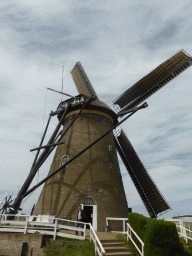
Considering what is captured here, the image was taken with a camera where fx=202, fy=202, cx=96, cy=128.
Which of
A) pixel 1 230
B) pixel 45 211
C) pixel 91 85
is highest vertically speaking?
pixel 91 85

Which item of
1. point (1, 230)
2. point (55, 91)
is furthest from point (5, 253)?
point (55, 91)

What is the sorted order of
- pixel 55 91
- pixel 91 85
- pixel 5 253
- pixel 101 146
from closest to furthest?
1. pixel 5 253
2. pixel 101 146
3. pixel 55 91
4. pixel 91 85

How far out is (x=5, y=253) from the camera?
29.0 feet

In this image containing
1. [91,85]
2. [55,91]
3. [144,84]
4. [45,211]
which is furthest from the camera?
[91,85]

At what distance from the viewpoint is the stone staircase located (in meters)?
8.37

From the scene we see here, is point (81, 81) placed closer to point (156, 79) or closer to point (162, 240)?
point (156, 79)

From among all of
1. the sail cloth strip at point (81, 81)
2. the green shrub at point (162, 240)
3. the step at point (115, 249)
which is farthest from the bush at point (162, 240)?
the sail cloth strip at point (81, 81)

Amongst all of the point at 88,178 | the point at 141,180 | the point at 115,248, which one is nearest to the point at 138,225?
the point at 115,248

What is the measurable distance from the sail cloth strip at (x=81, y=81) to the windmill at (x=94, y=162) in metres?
0.15

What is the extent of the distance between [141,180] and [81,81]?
1236cm

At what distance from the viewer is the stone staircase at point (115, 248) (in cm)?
837

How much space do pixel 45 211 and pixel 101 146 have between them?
643cm

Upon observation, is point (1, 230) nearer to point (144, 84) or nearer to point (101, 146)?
point (101, 146)

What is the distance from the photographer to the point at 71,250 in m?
8.84
